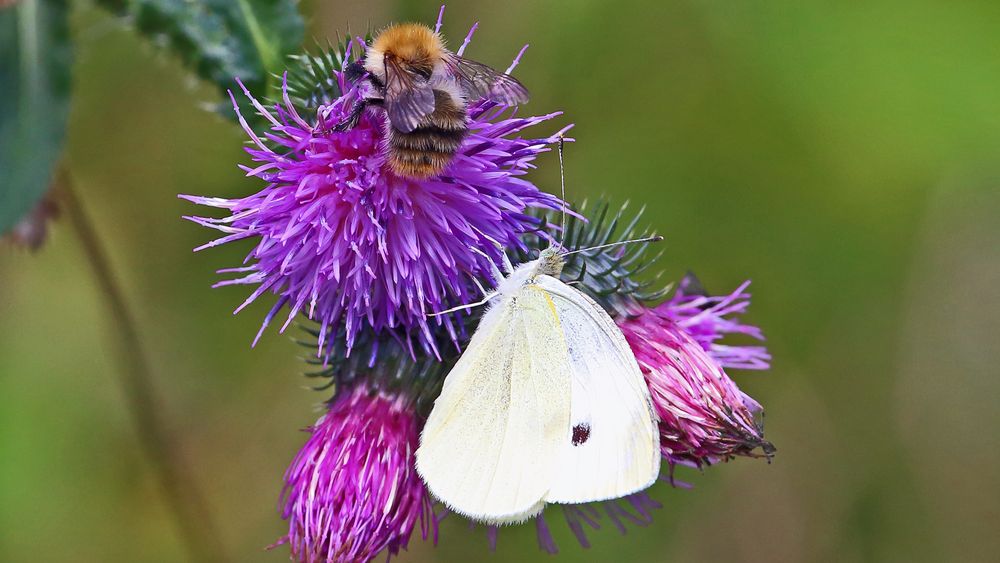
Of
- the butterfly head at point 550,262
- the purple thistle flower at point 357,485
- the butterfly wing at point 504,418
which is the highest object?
the butterfly head at point 550,262

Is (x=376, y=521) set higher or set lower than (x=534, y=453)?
lower

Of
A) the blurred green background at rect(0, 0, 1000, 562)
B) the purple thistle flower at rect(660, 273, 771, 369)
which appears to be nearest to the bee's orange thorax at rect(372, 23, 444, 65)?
the purple thistle flower at rect(660, 273, 771, 369)

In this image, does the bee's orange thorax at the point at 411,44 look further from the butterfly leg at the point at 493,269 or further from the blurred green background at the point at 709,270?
the blurred green background at the point at 709,270

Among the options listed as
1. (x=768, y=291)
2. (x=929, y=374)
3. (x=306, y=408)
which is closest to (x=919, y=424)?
(x=929, y=374)

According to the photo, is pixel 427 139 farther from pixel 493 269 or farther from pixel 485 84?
pixel 493 269

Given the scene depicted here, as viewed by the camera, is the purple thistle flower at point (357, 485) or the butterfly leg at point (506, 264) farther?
the butterfly leg at point (506, 264)

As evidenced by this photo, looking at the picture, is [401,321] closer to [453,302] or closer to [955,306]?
[453,302]

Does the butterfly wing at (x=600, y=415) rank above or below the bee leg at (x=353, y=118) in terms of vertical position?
below

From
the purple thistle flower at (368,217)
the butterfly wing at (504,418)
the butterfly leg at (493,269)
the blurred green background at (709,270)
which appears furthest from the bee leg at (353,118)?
the blurred green background at (709,270)

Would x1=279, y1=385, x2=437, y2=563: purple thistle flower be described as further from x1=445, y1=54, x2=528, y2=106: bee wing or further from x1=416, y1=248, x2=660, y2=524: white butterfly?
x1=445, y1=54, x2=528, y2=106: bee wing
